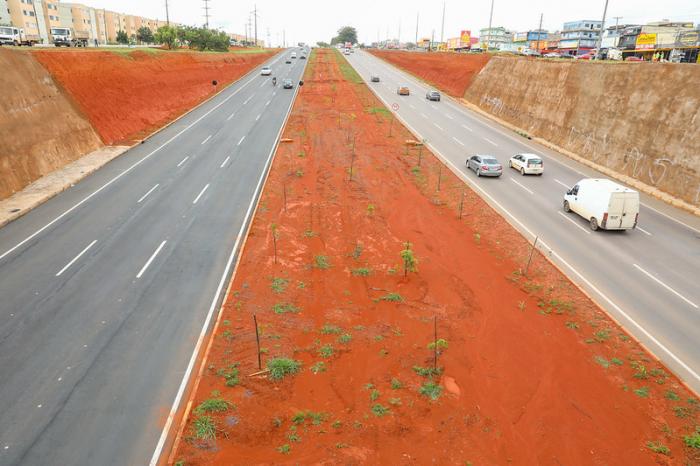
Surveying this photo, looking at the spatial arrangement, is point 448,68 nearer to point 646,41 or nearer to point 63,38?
point 646,41

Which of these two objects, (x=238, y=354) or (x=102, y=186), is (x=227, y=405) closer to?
(x=238, y=354)

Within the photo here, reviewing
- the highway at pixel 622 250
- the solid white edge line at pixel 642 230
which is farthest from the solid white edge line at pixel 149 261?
the solid white edge line at pixel 642 230

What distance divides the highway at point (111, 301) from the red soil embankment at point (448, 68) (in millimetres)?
47211

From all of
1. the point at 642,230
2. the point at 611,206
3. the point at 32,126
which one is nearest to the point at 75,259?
the point at 32,126

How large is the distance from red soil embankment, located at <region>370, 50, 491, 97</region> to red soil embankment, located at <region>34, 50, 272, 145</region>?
37.6 metres

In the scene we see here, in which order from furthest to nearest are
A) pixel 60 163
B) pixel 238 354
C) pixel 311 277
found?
pixel 60 163 → pixel 311 277 → pixel 238 354

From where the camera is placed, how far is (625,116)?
31859mm

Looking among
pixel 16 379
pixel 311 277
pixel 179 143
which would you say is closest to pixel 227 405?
pixel 16 379

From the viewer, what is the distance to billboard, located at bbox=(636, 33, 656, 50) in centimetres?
4849

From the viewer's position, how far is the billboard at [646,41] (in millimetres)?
48494

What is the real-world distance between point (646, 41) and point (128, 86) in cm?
5728

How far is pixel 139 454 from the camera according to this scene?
379 inches

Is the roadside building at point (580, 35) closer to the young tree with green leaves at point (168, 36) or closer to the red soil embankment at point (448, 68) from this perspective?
the red soil embankment at point (448, 68)

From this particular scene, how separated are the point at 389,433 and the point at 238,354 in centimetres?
513
